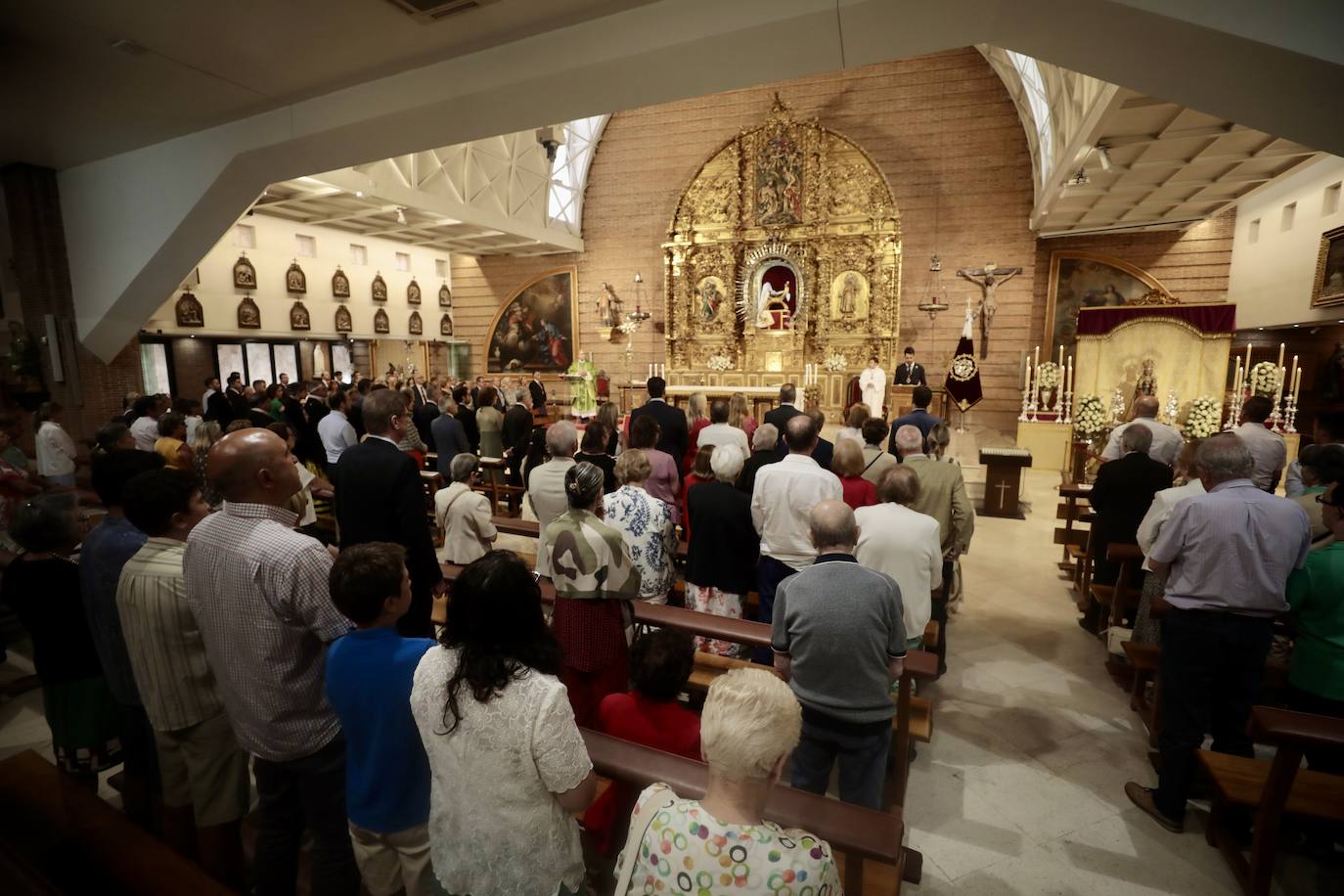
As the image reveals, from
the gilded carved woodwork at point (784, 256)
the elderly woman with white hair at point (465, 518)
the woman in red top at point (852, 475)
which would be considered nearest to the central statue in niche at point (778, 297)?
the gilded carved woodwork at point (784, 256)

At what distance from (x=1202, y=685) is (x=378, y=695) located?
10.7ft

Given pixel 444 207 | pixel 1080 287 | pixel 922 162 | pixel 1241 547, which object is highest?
pixel 922 162

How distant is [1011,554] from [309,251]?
14.9 meters

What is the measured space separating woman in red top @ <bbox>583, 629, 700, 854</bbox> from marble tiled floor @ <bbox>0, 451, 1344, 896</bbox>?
1.30 metres

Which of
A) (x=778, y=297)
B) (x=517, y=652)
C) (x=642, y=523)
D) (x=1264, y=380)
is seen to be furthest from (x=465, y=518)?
(x=778, y=297)

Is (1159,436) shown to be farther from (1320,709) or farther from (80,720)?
(80,720)

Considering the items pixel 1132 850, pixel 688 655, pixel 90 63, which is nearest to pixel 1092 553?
pixel 1132 850

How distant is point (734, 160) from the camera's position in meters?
15.5

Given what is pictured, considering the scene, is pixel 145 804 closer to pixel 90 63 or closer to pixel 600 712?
pixel 600 712

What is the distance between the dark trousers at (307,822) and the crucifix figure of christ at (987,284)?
47.1ft

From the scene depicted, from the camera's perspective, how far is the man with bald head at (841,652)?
2170mm

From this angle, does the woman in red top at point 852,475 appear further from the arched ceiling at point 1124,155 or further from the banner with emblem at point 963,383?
the banner with emblem at point 963,383

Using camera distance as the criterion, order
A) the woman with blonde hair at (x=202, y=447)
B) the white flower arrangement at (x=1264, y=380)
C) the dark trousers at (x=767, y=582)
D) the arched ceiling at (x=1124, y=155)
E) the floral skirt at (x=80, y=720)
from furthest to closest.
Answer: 1. the white flower arrangement at (x=1264, y=380)
2. the arched ceiling at (x=1124, y=155)
3. the woman with blonde hair at (x=202, y=447)
4. the dark trousers at (x=767, y=582)
5. the floral skirt at (x=80, y=720)

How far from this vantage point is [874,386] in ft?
43.3
